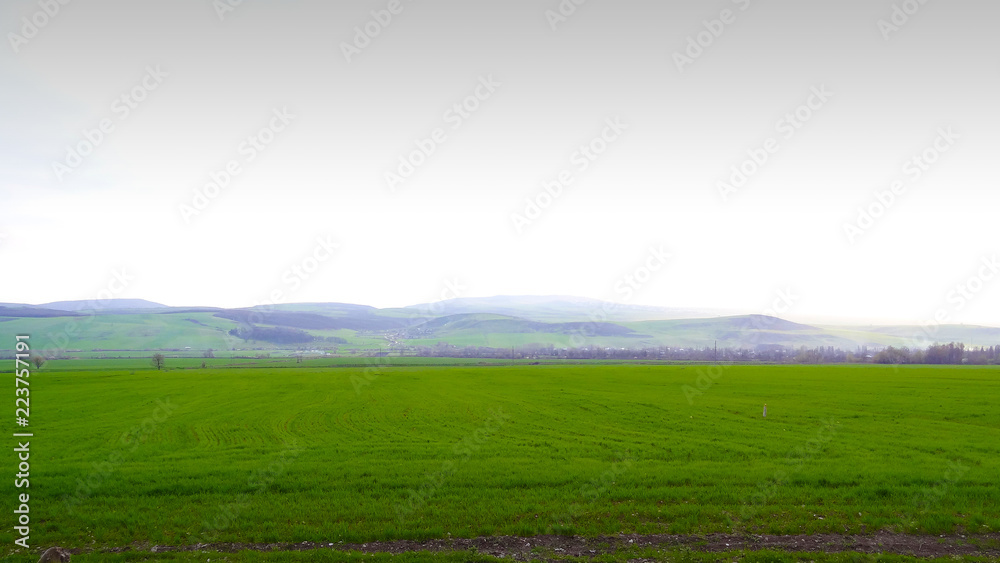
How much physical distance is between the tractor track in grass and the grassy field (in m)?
0.42

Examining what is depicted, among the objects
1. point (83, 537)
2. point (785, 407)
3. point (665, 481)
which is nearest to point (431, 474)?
point (665, 481)

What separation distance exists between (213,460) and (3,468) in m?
8.26

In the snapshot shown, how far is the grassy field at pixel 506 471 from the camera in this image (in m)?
13.8

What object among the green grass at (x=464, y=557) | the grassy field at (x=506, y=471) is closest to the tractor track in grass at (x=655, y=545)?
the green grass at (x=464, y=557)

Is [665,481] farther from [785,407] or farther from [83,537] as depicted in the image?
[785,407]

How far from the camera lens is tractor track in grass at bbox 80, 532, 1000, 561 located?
1198 cm

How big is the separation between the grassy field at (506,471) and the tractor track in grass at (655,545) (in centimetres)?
42

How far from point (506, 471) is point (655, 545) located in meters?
7.73

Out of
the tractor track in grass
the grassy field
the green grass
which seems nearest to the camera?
the green grass

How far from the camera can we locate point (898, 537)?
42.0 ft

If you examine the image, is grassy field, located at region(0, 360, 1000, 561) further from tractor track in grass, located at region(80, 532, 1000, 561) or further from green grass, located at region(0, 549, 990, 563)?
green grass, located at region(0, 549, 990, 563)

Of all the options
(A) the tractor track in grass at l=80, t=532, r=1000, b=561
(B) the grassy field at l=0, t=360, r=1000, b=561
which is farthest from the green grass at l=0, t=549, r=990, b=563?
(B) the grassy field at l=0, t=360, r=1000, b=561

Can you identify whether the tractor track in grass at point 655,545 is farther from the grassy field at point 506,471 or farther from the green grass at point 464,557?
the grassy field at point 506,471

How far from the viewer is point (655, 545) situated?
12.3 meters
